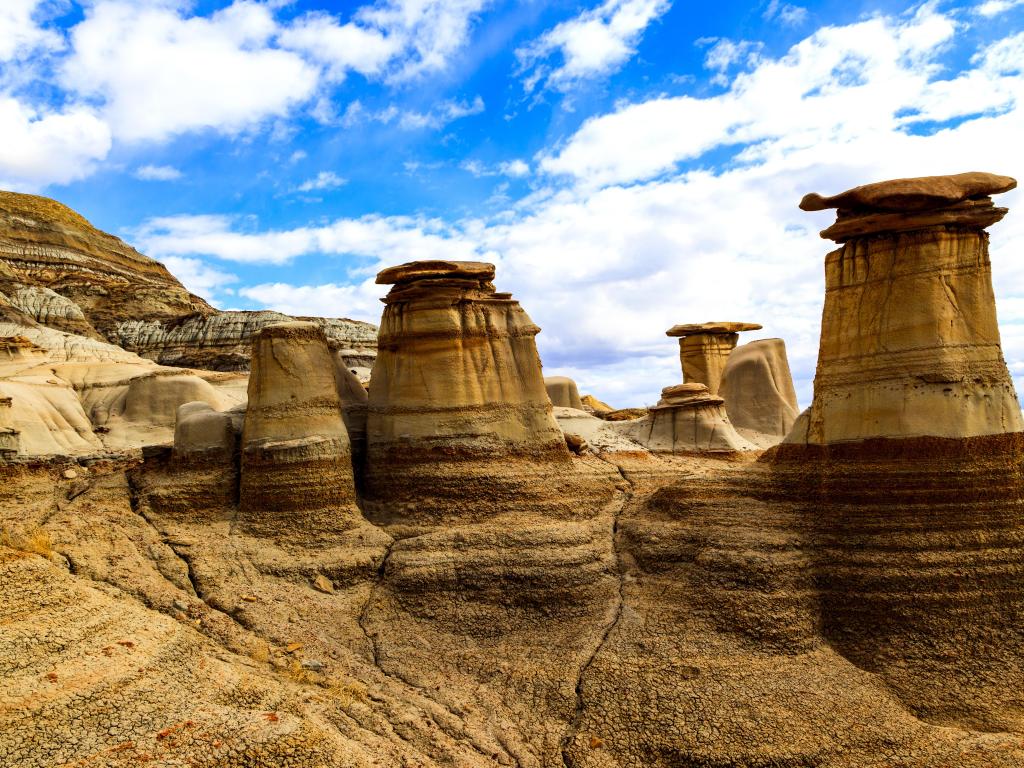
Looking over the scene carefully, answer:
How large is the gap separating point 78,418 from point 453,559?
46.3 ft

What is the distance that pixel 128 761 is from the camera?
9141mm

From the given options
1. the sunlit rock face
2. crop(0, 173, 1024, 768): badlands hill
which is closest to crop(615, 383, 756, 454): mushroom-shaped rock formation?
crop(0, 173, 1024, 768): badlands hill

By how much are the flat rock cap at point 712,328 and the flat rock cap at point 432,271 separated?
21.5 metres

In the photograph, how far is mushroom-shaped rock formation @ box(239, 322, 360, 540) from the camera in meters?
16.4

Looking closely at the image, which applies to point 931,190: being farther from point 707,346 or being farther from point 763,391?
point 707,346

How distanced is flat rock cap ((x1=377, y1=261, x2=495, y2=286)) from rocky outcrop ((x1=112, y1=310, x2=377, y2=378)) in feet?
82.0

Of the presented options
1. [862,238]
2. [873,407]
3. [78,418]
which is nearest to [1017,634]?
[873,407]

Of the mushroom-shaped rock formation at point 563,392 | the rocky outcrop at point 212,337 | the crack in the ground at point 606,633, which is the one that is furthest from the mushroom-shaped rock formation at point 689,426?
the rocky outcrop at point 212,337

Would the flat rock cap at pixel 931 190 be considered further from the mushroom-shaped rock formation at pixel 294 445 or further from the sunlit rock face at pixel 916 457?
the mushroom-shaped rock formation at pixel 294 445

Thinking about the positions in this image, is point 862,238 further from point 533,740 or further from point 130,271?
point 130,271

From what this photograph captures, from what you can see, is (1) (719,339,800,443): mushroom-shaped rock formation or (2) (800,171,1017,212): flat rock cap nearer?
(2) (800,171,1017,212): flat rock cap

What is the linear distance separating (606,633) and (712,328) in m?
25.5

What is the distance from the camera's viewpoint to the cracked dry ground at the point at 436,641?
10.4 meters

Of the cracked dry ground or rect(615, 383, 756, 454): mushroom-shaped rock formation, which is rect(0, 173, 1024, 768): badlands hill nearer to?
the cracked dry ground
